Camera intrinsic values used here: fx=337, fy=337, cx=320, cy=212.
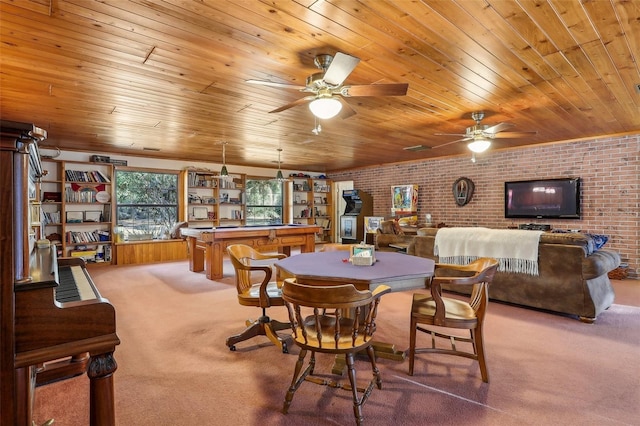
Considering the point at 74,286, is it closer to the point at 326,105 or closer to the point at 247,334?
the point at 247,334

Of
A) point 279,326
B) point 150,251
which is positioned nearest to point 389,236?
point 279,326

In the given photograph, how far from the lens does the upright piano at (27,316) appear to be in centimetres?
114

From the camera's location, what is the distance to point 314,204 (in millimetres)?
9555

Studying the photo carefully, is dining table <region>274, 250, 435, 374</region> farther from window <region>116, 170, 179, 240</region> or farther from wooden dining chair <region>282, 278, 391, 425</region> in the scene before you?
window <region>116, 170, 179, 240</region>

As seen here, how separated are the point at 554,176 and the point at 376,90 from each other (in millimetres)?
4888

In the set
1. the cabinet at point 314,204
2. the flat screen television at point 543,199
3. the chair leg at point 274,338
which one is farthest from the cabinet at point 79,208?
the flat screen television at point 543,199

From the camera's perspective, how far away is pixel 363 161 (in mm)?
Result: 8180

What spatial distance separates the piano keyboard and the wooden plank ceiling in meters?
1.50

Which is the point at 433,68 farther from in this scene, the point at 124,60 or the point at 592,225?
the point at 592,225

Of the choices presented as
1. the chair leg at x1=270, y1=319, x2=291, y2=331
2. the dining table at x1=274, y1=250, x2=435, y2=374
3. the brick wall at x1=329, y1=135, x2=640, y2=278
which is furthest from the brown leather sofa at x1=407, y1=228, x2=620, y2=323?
the chair leg at x1=270, y1=319, x2=291, y2=331

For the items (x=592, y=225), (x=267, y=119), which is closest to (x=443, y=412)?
(x=267, y=119)

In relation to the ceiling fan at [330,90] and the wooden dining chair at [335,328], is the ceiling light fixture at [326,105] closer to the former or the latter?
the ceiling fan at [330,90]

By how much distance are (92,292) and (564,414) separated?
2.50m

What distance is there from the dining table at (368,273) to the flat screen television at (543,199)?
4417mm
